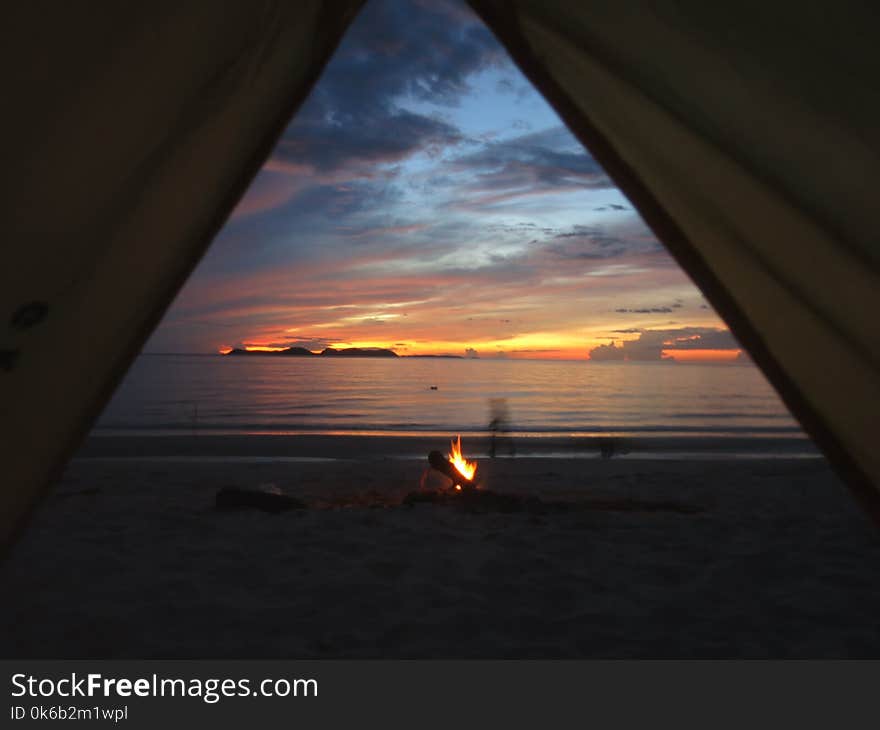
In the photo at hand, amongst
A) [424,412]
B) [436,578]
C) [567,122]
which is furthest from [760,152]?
[424,412]

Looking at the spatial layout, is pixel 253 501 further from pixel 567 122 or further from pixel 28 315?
pixel 567 122

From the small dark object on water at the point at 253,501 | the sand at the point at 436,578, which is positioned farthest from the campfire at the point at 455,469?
the small dark object on water at the point at 253,501

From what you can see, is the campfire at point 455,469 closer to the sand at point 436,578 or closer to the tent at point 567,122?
the sand at point 436,578

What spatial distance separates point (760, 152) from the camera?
180 centimetres

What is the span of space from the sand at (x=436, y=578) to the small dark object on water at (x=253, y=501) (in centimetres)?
22

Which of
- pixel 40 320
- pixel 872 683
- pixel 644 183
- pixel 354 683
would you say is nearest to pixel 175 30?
pixel 40 320

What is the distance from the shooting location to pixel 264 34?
6.54 ft

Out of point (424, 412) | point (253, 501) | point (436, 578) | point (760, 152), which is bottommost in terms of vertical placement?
point (760, 152)

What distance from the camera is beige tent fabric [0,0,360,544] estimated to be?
140 cm

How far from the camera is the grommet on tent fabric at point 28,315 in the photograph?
1.77 m

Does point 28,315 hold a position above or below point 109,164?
below

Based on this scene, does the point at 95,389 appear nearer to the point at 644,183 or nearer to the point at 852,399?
the point at 644,183

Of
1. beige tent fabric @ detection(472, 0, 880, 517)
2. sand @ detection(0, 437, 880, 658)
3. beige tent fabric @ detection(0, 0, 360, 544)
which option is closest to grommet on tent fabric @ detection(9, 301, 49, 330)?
beige tent fabric @ detection(0, 0, 360, 544)

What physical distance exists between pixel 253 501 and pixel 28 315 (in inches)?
261
